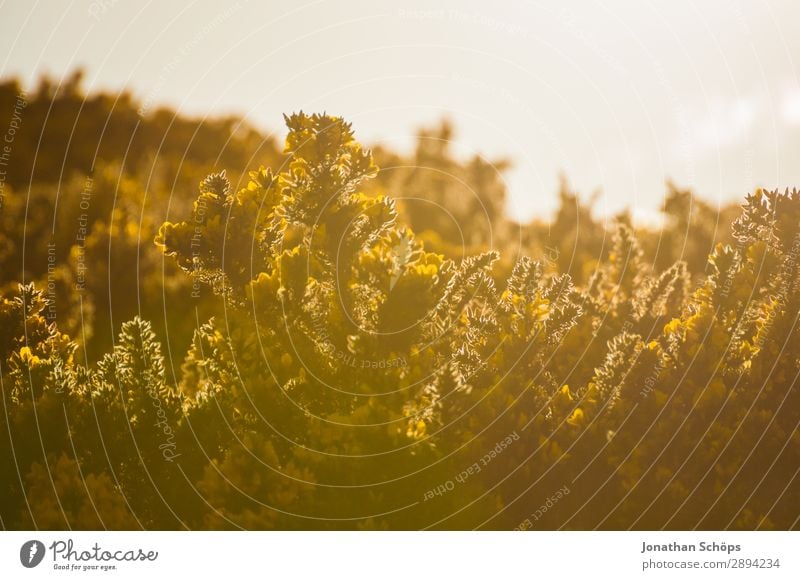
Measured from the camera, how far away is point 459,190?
11.4 feet

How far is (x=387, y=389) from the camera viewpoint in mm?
1964

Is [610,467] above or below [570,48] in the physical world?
below

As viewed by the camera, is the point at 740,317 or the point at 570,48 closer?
the point at 740,317

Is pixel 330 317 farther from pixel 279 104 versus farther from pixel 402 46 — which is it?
pixel 402 46

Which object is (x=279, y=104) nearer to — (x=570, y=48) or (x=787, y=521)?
(x=570, y=48)

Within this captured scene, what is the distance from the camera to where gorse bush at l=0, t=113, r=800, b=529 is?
1.97m

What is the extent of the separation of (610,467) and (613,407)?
0.19 m

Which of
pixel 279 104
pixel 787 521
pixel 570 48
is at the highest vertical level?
pixel 570 48

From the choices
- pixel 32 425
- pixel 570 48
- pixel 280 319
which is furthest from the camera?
pixel 570 48

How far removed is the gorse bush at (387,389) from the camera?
1.97 meters

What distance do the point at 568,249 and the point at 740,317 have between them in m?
1.06

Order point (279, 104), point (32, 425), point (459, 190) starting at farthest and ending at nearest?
1. point (459, 190)
2. point (279, 104)
3. point (32, 425)

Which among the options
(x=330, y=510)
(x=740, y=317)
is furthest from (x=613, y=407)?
(x=330, y=510)
